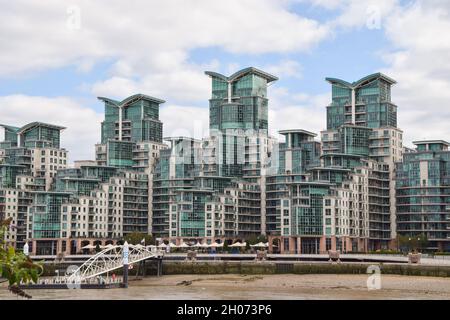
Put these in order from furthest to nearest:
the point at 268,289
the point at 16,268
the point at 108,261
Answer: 1. the point at 108,261
2. the point at 268,289
3. the point at 16,268

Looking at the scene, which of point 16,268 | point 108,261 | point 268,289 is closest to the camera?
point 16,268

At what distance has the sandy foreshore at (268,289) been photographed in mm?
90125

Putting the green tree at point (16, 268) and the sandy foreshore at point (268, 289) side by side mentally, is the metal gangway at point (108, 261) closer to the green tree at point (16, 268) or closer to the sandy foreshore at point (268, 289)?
the sandy foreshore at point (268, 289)

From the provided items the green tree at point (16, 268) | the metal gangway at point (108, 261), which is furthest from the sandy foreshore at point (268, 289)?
the green tree at point (16, 268)

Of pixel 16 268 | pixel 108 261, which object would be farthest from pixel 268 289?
pixel 16 268

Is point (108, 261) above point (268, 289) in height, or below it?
above

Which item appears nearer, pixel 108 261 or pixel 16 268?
pixel 16 268

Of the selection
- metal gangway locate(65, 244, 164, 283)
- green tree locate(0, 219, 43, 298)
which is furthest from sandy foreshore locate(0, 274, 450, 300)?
green tree locate(0, 219, 43, 298)

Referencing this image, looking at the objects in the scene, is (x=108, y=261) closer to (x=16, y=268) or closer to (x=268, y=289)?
(x=268, y=289)

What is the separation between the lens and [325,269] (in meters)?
133

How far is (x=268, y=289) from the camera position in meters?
105

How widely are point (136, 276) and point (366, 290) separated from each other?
49114mm
